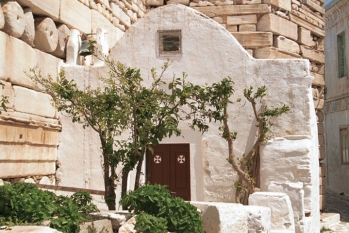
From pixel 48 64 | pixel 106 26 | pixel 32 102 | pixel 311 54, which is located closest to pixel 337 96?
pixel 311 54

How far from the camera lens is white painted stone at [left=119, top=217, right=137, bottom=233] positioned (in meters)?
4.10

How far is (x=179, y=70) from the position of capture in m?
7.45

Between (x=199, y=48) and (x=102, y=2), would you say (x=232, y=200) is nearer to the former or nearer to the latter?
(x=199, y=48)

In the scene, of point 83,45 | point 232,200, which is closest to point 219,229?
point 232,200

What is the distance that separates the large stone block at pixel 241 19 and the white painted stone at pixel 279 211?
4481 mm

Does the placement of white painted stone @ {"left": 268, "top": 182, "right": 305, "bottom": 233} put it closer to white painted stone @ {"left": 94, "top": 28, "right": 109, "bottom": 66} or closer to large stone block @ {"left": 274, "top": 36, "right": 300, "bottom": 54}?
white painted stone @ {"left": 94, "top": 28, "right": 109, "bottom": 66}

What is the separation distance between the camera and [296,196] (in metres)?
6.51

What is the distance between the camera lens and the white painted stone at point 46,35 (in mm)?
6405

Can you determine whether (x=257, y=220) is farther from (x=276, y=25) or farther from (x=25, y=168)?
(x=276, y=25)

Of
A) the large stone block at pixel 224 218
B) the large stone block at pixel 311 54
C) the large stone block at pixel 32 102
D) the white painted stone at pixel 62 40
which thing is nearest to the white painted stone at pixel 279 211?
the large stone block at pixel 224 218

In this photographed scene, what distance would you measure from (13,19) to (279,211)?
3.87 meters

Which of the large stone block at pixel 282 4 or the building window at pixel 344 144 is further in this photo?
the building window at pixel 344 144

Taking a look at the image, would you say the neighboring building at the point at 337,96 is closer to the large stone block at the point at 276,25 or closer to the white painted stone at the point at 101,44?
the large stone block at the point at 276,25

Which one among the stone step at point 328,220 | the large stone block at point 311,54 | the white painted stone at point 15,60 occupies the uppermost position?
the large stone block at point 311,54
